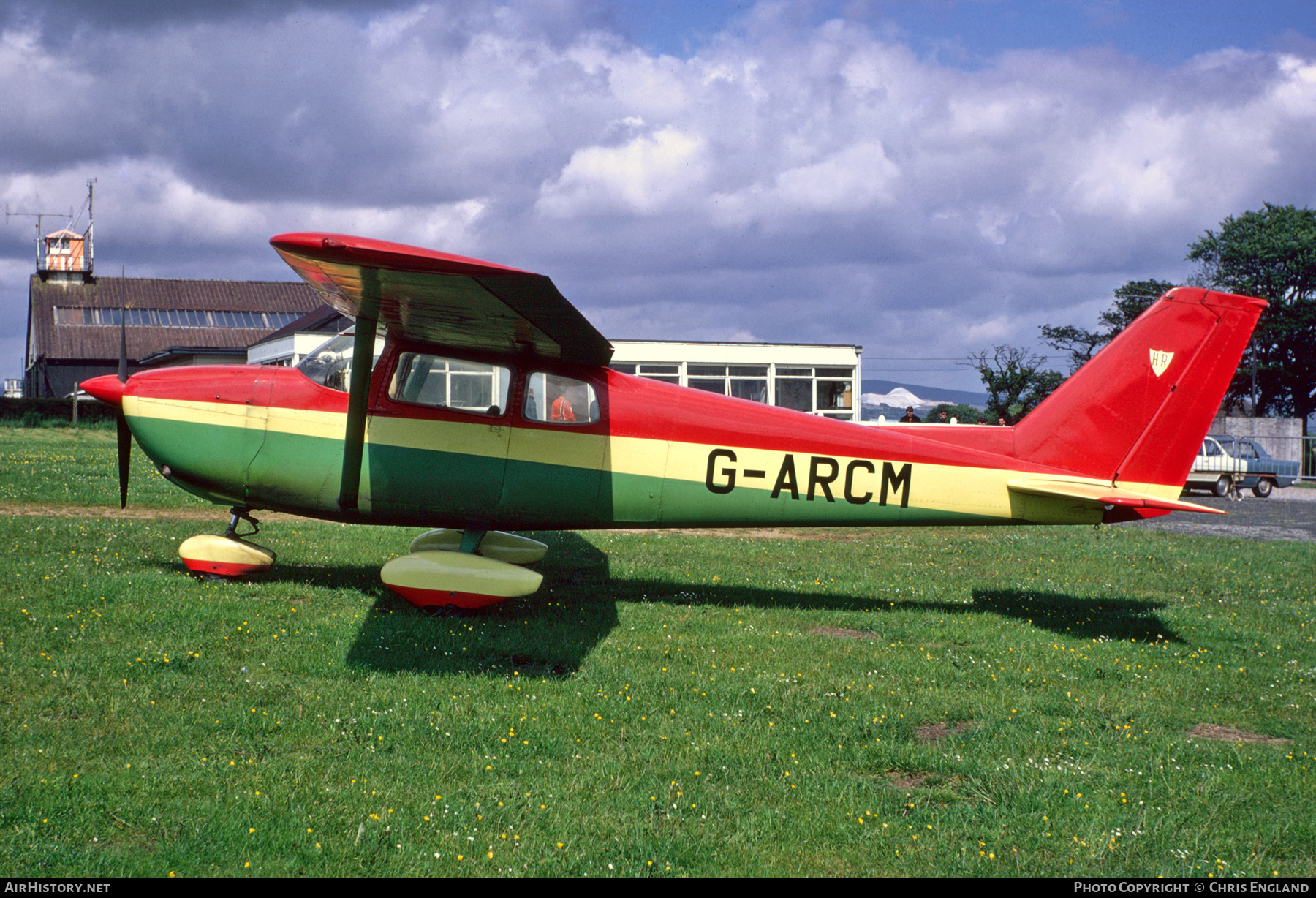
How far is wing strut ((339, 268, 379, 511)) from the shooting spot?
7.46 m

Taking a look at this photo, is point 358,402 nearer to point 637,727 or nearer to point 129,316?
point 637,727

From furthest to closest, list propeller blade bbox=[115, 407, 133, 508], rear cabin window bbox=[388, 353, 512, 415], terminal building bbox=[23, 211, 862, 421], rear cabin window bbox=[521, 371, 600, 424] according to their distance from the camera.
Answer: terminal building bbox=[23, 211, 862, 421]
propeller blade bbox=[115, 407, 133, 508]
rear cabin window bbox=[521, 371, 600, 424]
rear cabin window bbox=[388, 353, 512, 415]

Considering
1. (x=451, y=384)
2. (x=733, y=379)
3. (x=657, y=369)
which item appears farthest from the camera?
(x=733, y=379)

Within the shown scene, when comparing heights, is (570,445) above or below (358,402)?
below

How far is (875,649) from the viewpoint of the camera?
7188 mm

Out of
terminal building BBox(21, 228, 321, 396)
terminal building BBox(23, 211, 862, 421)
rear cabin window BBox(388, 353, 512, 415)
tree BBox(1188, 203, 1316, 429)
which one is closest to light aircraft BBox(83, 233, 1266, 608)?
rear cabin window BBox(388, 353, 512, 415)

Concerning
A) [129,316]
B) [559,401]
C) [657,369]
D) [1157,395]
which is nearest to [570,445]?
[559,401]

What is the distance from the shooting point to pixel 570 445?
26.4 feet

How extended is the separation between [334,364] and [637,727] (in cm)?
466

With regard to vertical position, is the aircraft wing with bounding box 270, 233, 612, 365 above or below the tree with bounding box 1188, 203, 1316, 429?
below

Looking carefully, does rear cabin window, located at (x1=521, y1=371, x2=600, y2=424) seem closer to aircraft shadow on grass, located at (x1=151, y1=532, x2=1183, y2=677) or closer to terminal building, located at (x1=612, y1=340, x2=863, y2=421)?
aircraft shadow on grass, located at (x1=151, y1=532, x2=1183, y2=677)

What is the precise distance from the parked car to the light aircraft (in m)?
23.3

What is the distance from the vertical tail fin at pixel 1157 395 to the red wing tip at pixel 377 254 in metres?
5.68

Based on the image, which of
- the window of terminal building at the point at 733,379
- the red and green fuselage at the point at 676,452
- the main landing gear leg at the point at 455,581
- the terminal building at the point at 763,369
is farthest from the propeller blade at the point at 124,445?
the window of terminal building at the point at 733,379
